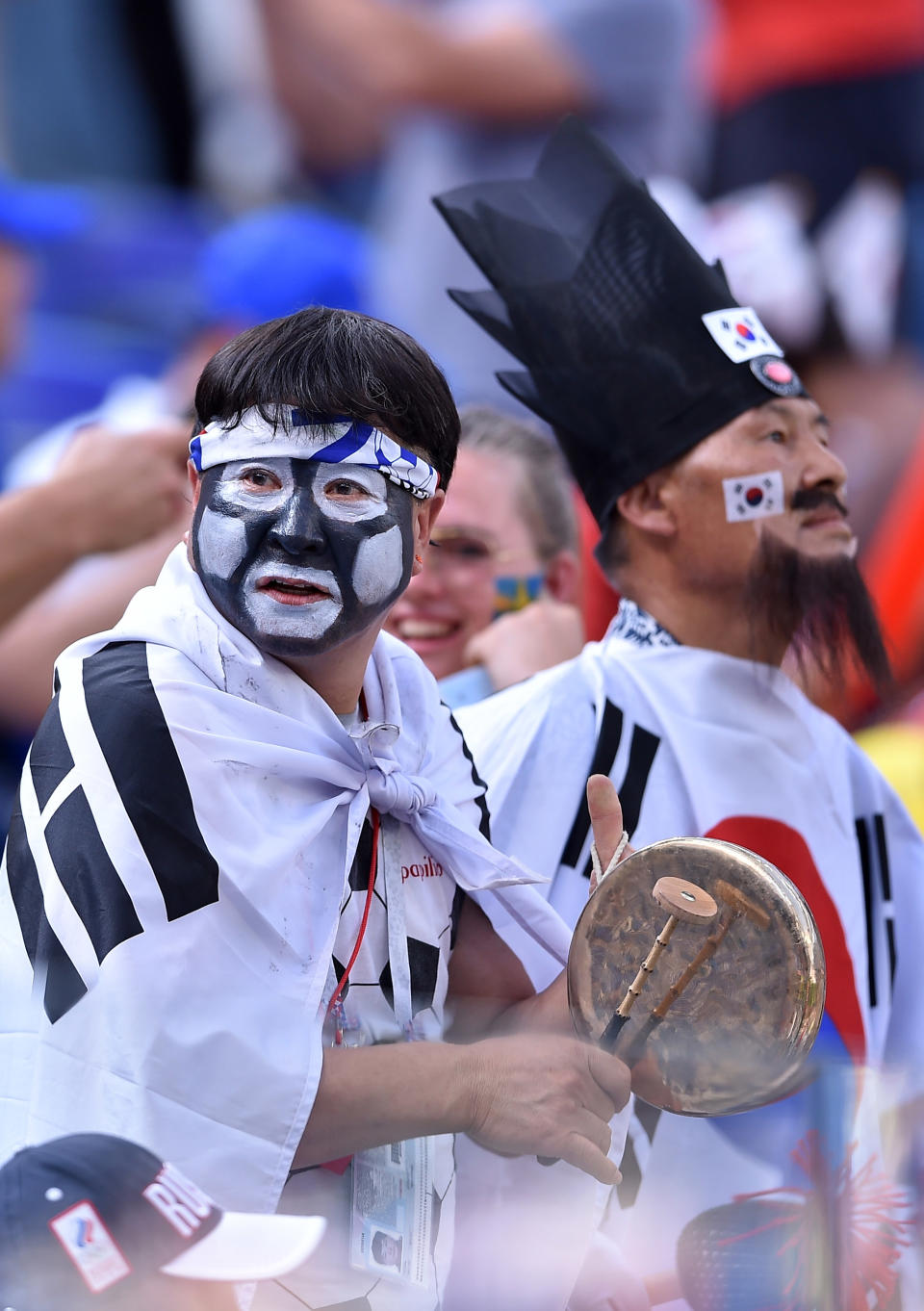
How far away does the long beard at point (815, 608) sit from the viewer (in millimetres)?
2914

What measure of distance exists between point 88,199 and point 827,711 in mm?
4273

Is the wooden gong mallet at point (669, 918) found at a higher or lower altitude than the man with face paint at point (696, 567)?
lower

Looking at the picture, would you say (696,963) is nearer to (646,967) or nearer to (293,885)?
(646,967)

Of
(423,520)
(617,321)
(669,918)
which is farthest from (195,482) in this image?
(617,321)

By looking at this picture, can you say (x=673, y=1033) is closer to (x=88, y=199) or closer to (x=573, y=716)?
(x=573, y=716)

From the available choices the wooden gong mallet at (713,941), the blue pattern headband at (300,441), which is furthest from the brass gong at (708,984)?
the blue pattern headband at (300,441)

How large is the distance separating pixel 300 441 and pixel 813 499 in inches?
49.2

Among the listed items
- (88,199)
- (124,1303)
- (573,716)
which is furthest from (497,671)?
(88,199)

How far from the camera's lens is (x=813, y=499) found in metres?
2.93

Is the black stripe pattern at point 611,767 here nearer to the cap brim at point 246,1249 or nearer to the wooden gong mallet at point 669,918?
→ the wooden gong mallet at point 669,918

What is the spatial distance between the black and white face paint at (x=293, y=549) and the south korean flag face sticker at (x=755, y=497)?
1.05m

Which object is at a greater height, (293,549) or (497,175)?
(497,175)

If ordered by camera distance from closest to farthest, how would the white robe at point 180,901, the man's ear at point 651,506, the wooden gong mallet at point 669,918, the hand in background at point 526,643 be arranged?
the white robe at point 180,901
the wooden gong mallet at point 669,918
the man's ear at point 651,506
the hand in background at point 526,643

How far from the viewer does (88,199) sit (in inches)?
256
